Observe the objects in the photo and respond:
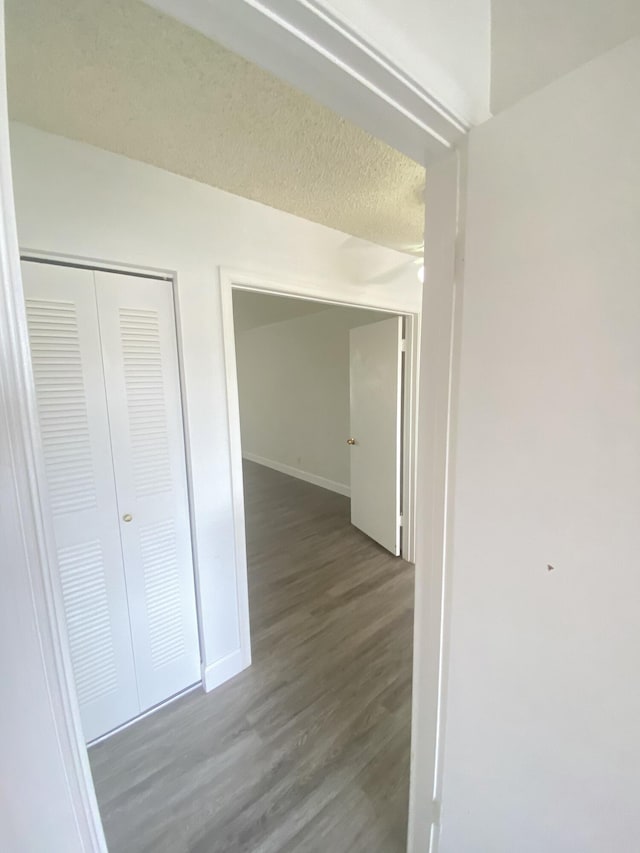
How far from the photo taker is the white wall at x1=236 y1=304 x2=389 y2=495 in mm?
4336

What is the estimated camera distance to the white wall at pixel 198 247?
1199 mm

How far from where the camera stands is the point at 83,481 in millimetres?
1367

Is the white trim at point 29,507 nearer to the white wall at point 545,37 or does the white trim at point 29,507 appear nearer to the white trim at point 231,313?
the white wall at point 545,37

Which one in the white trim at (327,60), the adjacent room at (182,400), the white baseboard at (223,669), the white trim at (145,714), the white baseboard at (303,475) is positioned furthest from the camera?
the white baseboard at (303,475)

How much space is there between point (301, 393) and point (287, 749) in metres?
3.94

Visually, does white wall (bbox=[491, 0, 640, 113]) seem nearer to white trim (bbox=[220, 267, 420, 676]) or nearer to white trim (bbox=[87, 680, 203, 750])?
white trim (bbox=[220, 267, 420, 676])

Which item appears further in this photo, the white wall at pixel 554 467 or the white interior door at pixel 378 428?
the white interior door at pixel 378 428

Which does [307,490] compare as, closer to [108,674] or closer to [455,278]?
[108,674]

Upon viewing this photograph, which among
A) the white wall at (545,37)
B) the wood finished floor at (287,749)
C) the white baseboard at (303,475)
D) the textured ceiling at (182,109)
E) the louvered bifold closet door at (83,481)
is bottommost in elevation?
the wood finished floor at (287,749)

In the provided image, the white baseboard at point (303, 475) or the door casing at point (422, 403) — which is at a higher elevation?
the door casing at point (422, 403)

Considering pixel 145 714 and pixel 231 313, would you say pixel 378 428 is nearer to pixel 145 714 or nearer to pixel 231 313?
pixel 231 313

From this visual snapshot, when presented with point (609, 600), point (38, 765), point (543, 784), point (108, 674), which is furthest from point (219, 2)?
point (108, 674)

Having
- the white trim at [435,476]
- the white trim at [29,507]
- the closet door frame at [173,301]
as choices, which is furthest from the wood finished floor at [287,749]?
the white trim at [29,507]

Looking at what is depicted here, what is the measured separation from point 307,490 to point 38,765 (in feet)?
14.0
